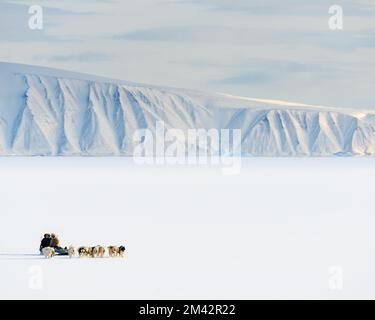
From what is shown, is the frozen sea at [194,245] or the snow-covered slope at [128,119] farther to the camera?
the snow-covered slope at [128,119]

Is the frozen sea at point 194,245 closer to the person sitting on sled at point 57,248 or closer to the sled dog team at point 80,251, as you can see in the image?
the sled dog team at point 80,251

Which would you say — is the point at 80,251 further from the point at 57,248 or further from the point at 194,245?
the point at 194,245

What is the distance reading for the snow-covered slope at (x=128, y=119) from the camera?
11500 cm

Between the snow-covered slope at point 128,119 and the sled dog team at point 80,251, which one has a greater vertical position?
the snow-covered slope at point 128,119

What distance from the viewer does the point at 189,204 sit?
73.2ft

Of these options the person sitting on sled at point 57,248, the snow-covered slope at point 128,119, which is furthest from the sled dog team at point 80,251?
the snow-covered slope at point 128,119

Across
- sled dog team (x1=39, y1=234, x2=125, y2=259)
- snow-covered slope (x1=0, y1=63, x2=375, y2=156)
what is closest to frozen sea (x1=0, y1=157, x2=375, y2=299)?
sled dog team (x1=39, y1=234, x2=125, y2=259)

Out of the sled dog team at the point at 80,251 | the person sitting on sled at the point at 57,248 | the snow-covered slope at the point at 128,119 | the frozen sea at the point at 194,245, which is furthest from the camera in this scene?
the snow-covered slope at the point at 128,119

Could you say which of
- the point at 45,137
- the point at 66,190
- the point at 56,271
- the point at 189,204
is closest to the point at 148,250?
the point at 56,271

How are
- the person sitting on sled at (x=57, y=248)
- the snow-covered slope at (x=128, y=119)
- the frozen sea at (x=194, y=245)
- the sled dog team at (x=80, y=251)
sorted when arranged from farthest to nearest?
the snow-covered slope at (x=128, y=119)
the person sitting on sled at (x=57, y=248)
the sled dog team at (x=80, y=251)
the frozen sea at (x=194, y=245)

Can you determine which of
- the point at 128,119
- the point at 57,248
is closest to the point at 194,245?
the point at 57,248

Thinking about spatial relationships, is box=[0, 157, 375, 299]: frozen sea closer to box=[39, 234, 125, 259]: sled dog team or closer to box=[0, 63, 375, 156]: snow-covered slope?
box=[39, 234, 125, 259]: sled dog team
